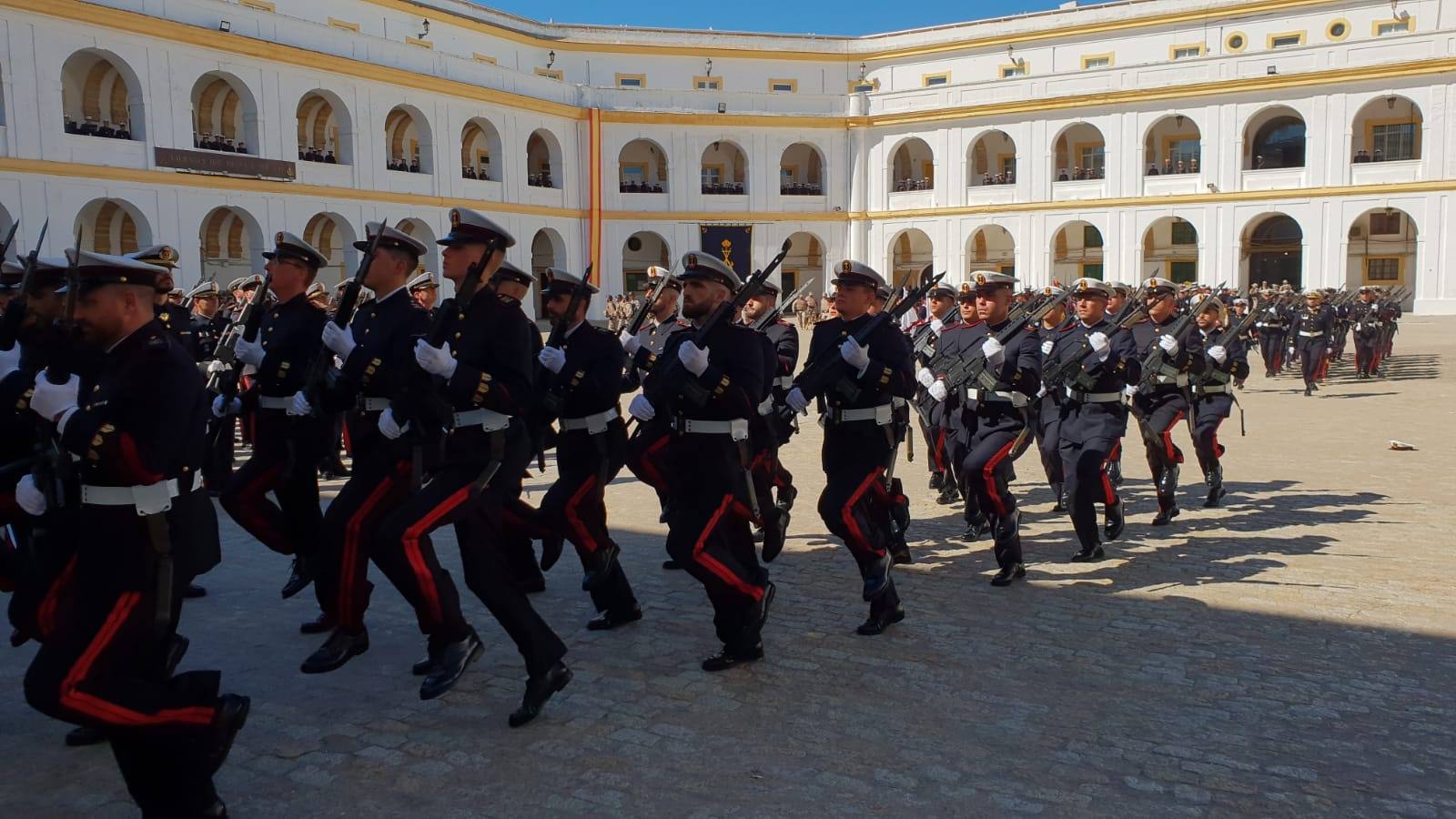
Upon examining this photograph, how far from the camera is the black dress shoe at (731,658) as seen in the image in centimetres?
554

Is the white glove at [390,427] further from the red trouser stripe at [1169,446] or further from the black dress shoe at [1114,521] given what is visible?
the red trouser stripe at [1169,446]

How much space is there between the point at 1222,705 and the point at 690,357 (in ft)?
9.35

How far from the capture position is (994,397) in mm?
7715

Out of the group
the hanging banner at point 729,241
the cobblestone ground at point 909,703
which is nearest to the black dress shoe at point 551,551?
the cobblestone ground at point 909,703

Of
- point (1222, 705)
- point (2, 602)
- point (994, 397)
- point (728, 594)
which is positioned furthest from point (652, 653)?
point (2, 602)

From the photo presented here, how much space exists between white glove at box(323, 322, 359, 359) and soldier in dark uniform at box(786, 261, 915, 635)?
7.27ft

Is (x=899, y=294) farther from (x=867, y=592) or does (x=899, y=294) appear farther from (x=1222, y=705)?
(x=1222, y=705)

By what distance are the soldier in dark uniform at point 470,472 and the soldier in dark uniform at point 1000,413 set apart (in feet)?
10.9

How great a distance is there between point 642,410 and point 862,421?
122cm

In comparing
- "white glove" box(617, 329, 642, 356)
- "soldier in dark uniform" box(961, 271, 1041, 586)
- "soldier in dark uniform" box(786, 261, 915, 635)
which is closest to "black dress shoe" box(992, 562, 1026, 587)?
"soldier in dark uniform" box(961, 271, 1041, 586)

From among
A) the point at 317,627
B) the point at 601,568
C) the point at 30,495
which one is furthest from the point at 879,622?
the point at 30,495

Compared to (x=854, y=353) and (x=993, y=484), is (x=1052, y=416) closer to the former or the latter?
(x=993, y=484)

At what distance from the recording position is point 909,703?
508 centimetres

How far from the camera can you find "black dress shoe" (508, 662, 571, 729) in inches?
190
